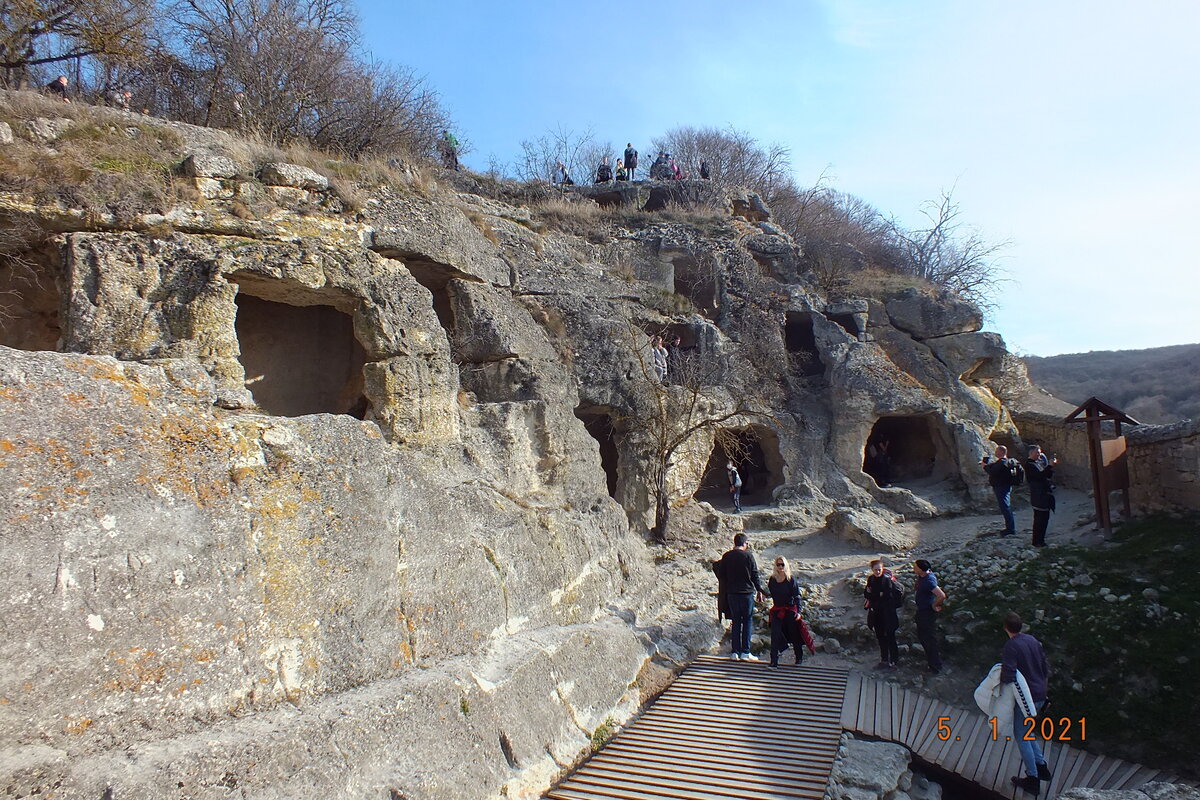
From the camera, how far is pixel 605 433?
44.0 ft

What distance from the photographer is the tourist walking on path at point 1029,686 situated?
16.8 feet

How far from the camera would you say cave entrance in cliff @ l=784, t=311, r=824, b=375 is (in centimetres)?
1538

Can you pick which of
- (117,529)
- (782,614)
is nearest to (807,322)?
(782,614)

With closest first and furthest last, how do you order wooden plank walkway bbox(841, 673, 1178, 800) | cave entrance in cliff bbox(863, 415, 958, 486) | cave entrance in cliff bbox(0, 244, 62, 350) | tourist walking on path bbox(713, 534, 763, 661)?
1. wooden plank walkway bbox(841, 673, 1178, 800)
2. cave entrance in cliff bbox(0, 244, 62, 350)
3. tourist walking on path bbox(713, 534, 763, 661)
4. cave entrance in cliff bbox(863, 415, 958, 486)

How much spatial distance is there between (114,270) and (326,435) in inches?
128

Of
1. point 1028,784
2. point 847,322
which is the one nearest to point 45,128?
point 1028,784

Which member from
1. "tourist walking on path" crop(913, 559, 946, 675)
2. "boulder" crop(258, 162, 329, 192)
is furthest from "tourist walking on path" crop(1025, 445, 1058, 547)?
"boulder" crop(258, 162, 329, 192)

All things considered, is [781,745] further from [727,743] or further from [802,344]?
[802,344]

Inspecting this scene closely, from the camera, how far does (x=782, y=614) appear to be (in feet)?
24.3

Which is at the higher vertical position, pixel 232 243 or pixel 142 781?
pixel 232 243

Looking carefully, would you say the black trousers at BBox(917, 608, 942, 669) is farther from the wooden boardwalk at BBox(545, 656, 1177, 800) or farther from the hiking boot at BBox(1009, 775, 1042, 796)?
the hiking boot at BBox(1009, 775, 1042, 796)

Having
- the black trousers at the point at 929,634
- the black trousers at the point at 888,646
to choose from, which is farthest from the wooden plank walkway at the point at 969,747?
the black trousers at the point at 888,646

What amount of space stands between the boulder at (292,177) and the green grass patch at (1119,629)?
8744mm

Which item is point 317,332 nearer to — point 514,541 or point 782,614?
point 514,541
